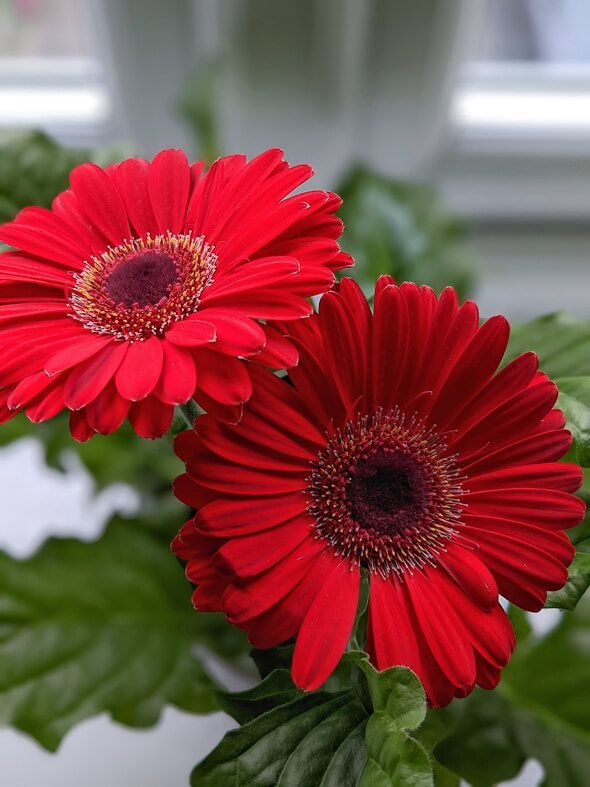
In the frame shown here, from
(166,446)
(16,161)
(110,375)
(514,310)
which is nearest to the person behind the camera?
(110,375)

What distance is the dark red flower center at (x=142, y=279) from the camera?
341 millimetres

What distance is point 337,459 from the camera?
344 millimetres

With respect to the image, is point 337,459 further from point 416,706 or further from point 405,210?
point 405,210

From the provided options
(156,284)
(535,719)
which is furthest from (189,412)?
(535,719)

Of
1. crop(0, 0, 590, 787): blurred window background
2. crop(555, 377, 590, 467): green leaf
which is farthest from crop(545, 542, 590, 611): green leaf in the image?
crop(0, 0, 590, 787): blurred window background

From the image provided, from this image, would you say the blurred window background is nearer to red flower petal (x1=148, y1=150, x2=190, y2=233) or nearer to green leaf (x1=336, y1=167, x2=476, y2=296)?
green leaf (x1=336, y1=167, x2=476, y2=296)

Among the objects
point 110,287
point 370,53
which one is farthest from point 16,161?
point 370,53

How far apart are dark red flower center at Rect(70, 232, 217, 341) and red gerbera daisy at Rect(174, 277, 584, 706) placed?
0.05m

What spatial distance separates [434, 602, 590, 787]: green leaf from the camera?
1.42 feet

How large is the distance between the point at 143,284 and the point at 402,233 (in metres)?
0.30

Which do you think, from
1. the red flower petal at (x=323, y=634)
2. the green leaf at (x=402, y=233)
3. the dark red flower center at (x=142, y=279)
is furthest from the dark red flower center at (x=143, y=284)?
the green leaf at (x=402, y=233)

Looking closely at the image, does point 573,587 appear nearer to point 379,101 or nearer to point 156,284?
point 156,284

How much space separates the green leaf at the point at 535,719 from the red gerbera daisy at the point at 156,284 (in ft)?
0.80

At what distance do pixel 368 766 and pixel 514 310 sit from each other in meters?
0.75
